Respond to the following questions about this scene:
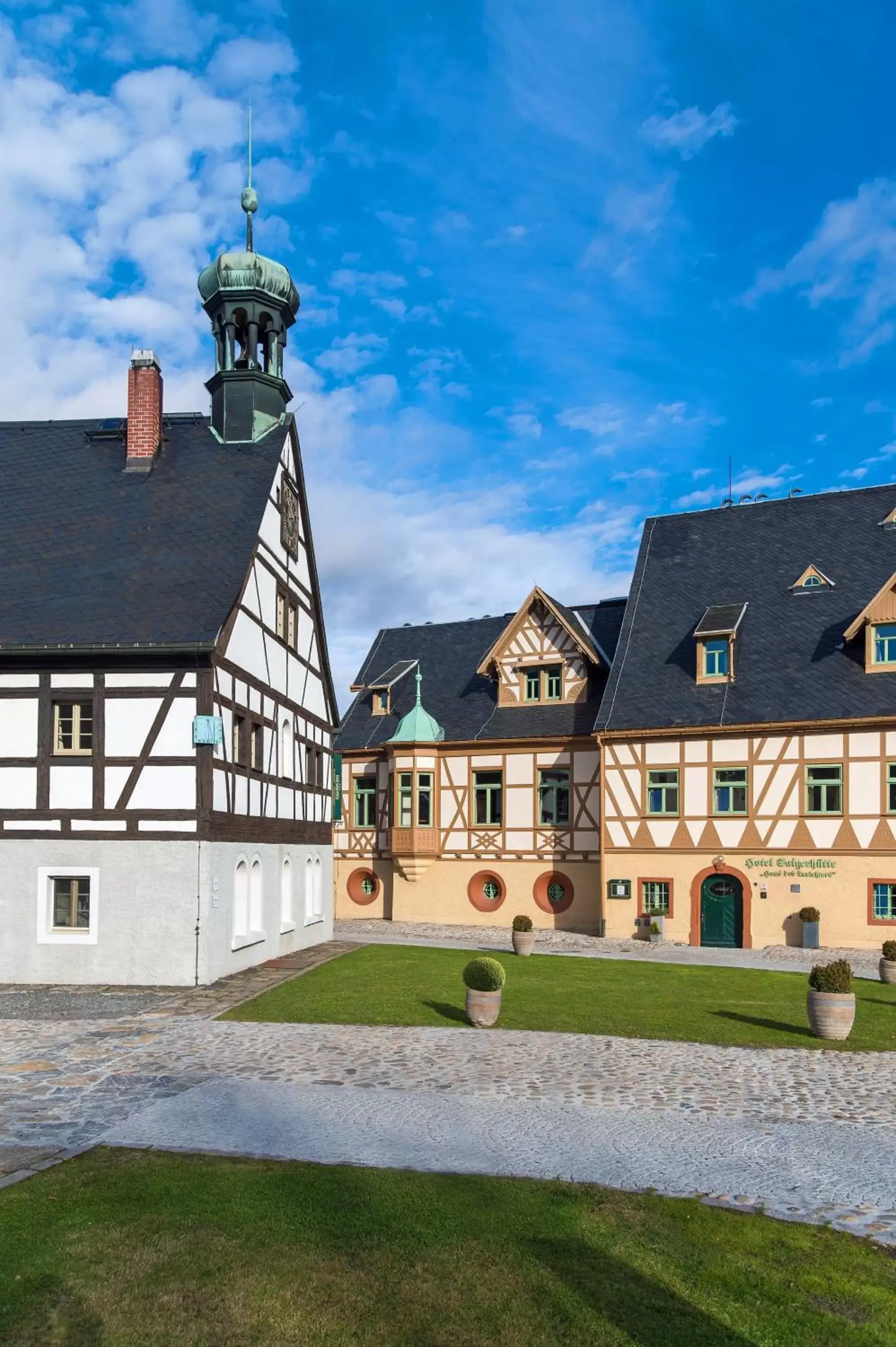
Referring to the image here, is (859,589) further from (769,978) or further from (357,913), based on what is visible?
(357,913)

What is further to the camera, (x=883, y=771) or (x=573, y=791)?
(x=573, y=791)

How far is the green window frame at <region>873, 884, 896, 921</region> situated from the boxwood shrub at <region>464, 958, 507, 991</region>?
1664cm

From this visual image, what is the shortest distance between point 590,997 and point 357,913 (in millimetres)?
20874

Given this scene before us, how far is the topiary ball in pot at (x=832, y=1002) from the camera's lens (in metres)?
15.5

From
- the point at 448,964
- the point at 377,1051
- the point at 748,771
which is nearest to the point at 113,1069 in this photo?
the point at 377,1051

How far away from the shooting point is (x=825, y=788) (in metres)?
30.3

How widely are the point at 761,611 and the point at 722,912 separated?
30.5ft

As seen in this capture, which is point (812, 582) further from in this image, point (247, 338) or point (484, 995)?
point (484, 995)

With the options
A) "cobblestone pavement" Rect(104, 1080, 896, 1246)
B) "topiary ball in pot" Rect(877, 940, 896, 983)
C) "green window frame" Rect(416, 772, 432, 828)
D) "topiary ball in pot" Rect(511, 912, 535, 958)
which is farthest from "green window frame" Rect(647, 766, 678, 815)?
"cobblestone pavement" Rect(104, 1080, 896, 1246)

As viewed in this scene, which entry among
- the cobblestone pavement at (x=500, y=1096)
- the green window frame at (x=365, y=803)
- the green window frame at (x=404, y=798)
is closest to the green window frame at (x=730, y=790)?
the green window frame at (x=404, y=798)

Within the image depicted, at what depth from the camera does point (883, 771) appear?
29.5 meters

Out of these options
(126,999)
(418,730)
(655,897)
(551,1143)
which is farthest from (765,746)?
(551,1143)

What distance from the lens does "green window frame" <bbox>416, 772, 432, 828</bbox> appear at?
121 ft

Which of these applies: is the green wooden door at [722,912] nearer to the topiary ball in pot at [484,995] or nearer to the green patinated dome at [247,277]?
the topiary ball in pot at [484,995]
